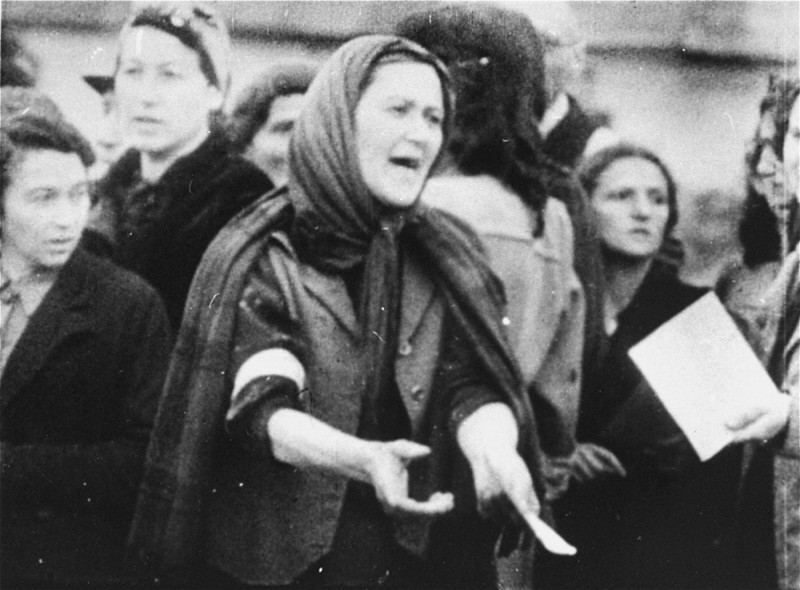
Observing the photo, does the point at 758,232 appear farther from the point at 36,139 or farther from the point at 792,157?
the point at 36,139

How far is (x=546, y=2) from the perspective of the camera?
4746mm

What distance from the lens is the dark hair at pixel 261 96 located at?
461cm

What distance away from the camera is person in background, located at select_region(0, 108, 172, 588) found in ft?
14.7

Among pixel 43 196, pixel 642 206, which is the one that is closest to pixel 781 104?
pixel 642 206

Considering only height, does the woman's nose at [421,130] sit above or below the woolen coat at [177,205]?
above

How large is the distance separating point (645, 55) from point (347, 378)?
1.82 meters

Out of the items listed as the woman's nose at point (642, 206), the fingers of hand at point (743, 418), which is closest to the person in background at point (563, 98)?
the woman's nose at point (642, 206)

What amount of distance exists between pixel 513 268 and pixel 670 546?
130 centimetres

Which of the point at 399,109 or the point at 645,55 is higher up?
the point at 645,55

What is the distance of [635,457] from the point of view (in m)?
4.68

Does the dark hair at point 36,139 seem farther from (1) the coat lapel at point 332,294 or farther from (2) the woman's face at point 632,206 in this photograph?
(2) the woman's face at point 632,206

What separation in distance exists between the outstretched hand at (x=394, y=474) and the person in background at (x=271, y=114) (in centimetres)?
115

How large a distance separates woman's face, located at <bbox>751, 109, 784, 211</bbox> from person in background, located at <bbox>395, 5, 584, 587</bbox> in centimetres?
87

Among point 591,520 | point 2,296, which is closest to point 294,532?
point 591,520
